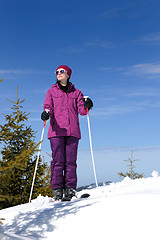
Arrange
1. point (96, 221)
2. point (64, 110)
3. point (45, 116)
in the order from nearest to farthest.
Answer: point (96, 221) → point (45, 116) → point (64, 110)

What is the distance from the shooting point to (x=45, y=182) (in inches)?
386

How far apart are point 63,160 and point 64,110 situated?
1184mm

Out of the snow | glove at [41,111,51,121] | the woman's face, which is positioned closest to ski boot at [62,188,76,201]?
the snow

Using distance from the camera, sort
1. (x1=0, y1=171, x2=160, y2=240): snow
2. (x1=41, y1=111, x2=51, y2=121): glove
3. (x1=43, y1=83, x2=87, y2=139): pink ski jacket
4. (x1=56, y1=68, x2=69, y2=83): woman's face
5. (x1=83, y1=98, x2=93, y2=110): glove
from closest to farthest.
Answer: (x1=0, y1=171, x2=160, y2=240): snow
(x1=41, y1=111, x2=51, y2=121): glove
(x1=43, y1=83, x2=87, y2=139): pink ski jacket
(x1=83, y1=98, x2=93, y2=110): glove
(x1=56, y1=68, x2=69, y2=83): woman's face

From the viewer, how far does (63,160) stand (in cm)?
670

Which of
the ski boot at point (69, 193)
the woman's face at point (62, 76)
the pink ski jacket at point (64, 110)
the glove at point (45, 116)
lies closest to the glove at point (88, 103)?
the pink ski jacket at point (64, 110)

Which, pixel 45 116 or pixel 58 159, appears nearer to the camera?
pixel 45 116

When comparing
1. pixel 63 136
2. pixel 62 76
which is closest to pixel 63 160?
pixel 63 136

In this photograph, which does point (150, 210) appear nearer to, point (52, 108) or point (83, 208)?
point (83, 208)

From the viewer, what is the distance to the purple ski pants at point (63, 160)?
6621 millimetres

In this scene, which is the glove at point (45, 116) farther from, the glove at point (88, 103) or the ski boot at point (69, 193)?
the ski boot at point (69, 193)

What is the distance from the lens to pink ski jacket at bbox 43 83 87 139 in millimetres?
6605

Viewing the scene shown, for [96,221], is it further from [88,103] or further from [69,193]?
[88,103]

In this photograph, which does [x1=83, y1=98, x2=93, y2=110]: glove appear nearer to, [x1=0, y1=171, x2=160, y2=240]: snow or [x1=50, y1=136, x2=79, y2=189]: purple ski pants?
[x1=50, y1=136, x2=79, y2=189]: purple ski pants
